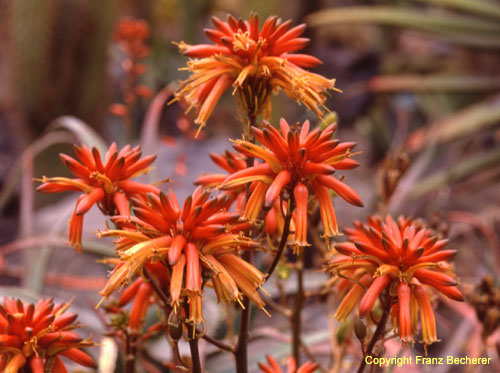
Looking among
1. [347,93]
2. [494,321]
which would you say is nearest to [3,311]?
[494,321]

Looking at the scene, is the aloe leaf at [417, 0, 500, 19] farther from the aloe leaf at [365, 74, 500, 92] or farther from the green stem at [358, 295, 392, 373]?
the green stem at [358, 295, 392, 373]

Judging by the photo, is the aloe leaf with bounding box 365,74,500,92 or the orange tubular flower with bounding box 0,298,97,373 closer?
the orange tubular flower with bounding box 0,298,97,373

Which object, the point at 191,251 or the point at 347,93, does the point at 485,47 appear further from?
the point at 191,251

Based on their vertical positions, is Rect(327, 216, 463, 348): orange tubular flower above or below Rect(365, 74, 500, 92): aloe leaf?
below

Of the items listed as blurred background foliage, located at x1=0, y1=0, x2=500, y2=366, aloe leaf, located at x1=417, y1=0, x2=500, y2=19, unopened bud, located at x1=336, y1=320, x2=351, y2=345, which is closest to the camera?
unopened bud, located at x1=336, y1=320, x2=351, y2=345

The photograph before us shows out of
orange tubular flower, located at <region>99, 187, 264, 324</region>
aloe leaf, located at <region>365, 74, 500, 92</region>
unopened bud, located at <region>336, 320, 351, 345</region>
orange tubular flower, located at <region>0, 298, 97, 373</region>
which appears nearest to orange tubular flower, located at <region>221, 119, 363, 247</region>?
orange tubular flower, located at <region>99, 187, 264, 324</region>

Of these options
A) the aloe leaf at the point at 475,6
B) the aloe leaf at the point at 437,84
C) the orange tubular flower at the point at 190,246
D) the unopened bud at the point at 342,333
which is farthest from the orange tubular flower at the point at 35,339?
the aloe leaf at the point at 475,6
